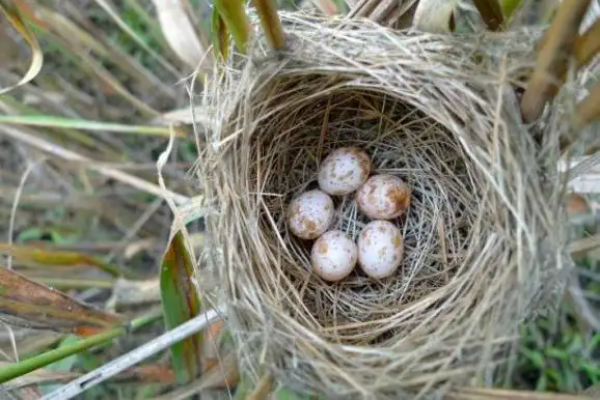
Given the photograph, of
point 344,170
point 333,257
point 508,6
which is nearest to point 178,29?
point 344,170

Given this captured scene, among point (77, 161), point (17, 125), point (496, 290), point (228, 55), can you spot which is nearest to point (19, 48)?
point (17, 125)

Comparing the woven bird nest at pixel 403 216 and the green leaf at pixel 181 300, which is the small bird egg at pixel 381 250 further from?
the green leaf at pixel 181 300

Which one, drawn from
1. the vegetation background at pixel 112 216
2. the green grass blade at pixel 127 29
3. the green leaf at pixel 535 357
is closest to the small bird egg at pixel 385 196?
the vegetation background at pixel 112 216

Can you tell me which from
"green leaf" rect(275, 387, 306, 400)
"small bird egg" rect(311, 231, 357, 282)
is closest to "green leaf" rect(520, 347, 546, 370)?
"small bird egg" rect(311, 231, 357, 282)

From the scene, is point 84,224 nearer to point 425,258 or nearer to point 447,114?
point 425,258

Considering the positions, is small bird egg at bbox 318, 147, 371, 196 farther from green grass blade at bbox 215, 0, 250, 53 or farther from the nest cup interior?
green grass blade at bbox 215, 0, 250, 53

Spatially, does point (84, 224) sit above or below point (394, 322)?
above
